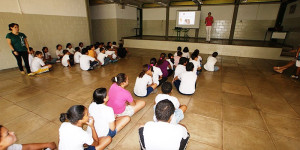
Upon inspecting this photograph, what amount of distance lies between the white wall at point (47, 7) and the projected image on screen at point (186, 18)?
6.33 meters

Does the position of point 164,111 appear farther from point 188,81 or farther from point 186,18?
point 186,18

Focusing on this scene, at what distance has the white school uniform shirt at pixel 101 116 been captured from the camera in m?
1.74

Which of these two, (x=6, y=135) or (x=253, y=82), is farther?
(x=253, y=82)

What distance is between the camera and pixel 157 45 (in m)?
9.27

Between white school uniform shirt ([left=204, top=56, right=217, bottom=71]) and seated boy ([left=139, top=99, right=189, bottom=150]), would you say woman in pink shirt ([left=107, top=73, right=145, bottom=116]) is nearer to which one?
seated boy ([left=139, top=99, right=189, bottom=150])

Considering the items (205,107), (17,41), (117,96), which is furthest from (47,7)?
(205,107)

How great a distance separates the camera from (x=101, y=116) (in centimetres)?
174

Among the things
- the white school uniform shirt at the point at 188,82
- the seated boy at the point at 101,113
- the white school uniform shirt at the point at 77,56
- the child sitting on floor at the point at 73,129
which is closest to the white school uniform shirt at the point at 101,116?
the seated boy at the point at 101,113

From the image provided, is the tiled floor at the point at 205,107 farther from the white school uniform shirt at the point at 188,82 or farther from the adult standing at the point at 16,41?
the adult standing at the point at 16,41

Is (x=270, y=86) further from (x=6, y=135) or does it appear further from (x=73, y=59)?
(x=73, y=59)

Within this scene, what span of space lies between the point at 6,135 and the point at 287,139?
330 centimetres

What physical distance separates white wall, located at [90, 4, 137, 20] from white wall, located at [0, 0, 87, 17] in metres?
2.46

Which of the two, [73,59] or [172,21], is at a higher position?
[172,21]

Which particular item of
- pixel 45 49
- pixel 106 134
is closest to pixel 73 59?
pixel 45 49
